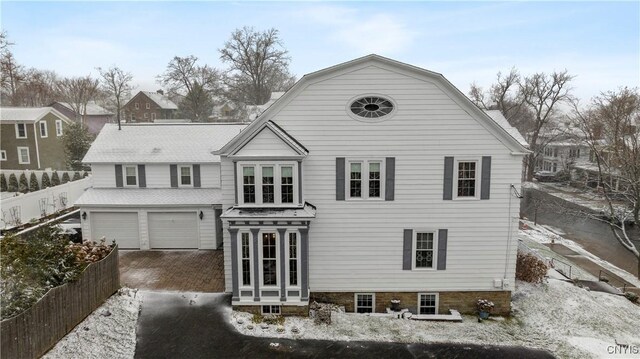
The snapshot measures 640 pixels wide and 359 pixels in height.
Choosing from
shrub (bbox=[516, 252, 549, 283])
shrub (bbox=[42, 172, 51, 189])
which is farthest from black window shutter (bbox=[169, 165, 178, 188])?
shrub (bbox=[42, 172, 51, 189])

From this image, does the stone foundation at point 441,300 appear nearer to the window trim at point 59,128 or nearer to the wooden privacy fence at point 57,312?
the wooden privacy fence at point 57,312

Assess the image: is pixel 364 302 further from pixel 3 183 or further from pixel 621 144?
pixel 3 183

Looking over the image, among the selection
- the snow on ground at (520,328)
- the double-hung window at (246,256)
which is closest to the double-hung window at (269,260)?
the double-hung window at (246,256)

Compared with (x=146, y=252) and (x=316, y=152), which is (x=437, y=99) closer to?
(x=316, y=152)

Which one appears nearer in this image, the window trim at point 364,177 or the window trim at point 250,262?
the window trim at point 250,262

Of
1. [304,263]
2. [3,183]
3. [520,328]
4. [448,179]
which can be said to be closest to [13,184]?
[3,183]

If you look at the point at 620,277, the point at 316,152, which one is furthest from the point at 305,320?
the point at 620,277
